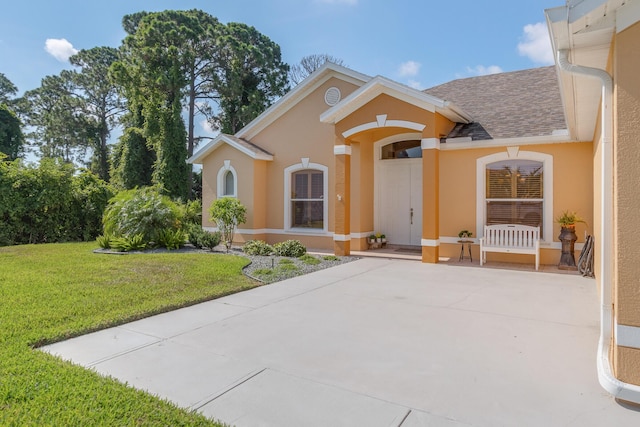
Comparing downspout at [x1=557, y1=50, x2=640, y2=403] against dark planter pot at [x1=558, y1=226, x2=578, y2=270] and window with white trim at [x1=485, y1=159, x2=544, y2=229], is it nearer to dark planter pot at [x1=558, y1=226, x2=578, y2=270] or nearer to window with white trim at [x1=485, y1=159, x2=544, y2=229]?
dark planter pot at [x1=558, y1=226, x2=578, y2=270]

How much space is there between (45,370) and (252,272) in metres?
5.19

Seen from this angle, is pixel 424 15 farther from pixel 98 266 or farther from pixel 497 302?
pixel 98 266

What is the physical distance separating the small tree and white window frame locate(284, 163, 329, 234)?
1.44m

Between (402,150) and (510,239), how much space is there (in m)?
4.47

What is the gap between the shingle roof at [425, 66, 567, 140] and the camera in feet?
33.4

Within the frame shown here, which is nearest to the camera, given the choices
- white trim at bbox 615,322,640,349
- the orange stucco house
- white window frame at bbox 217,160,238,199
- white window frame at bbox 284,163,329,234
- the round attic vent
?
white trim at bbox 615,322,640,349

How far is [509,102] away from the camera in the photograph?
11.9m

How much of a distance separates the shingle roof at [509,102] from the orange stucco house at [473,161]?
6 centimetres

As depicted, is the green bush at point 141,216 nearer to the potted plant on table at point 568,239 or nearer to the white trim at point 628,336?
the potted plant on table at point 568,239

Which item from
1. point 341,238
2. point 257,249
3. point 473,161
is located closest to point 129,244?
point 257,249

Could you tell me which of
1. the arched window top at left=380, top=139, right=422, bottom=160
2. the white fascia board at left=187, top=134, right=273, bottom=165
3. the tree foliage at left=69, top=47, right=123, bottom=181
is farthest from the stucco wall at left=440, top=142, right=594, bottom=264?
the tree foliage at left=69, top=47, right=123, bottom=181

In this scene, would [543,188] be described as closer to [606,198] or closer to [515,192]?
[515,192]

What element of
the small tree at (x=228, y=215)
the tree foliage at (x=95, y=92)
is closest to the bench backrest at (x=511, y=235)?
the small tree at (x=228, y=215)

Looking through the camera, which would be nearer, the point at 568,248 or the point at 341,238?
the point at 568,248
